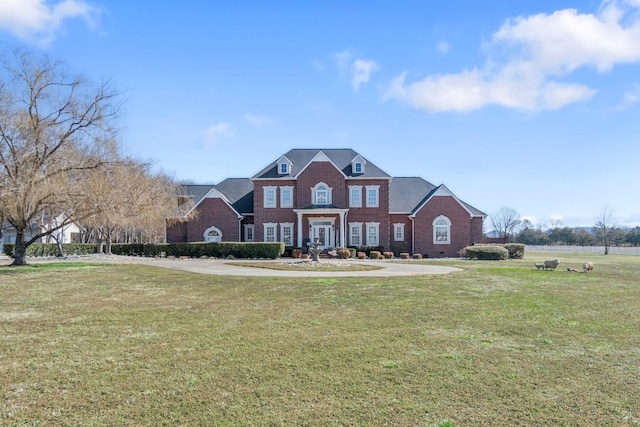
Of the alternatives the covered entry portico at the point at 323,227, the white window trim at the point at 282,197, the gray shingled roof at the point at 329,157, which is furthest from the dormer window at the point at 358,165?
the white window trim at the point at 282,197

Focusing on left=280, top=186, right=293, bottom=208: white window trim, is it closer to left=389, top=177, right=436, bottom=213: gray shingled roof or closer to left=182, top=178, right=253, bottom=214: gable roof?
left=182, top=178, right=253, bottom=214: gable roof

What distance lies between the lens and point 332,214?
125 feet

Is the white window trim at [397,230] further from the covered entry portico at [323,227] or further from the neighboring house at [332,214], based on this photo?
the covered entry portico at [323,227]

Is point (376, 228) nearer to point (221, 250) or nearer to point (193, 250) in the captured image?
point (221, 250)

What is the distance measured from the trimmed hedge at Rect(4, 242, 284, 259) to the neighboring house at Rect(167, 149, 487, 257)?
3601 millimetres

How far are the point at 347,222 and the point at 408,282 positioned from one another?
2214cm

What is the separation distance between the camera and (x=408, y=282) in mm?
17281

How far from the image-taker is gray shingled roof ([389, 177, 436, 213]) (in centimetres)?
4138

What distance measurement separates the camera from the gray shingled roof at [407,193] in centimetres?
4138

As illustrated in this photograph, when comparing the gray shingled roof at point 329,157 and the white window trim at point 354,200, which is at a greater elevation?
the gray shingled roof at point 329,157

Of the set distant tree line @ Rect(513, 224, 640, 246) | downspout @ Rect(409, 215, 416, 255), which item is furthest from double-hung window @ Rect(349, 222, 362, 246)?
distant tree line @ Rect(513, 224, 640, 246)

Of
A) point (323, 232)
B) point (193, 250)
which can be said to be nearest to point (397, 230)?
point (323, 232)

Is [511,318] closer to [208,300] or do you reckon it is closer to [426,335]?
[426,335]

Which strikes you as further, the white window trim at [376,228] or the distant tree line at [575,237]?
the distant tree line at [575,237]
